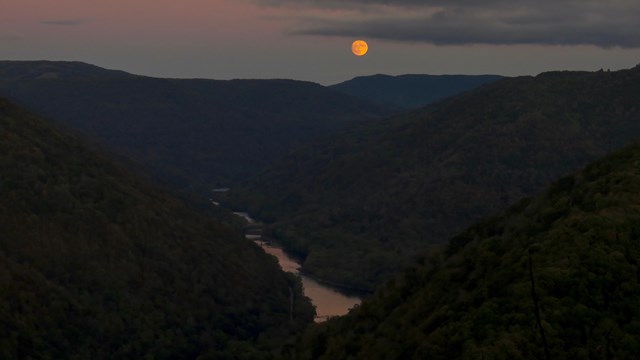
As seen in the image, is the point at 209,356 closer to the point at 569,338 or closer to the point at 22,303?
the point at 22,303

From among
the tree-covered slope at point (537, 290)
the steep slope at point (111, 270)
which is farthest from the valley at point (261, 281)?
the steep slope at point (111, 270)

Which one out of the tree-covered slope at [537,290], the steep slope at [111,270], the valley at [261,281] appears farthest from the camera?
the steep slope at [111,270]

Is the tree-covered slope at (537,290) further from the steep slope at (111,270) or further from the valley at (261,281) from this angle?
the steep slope at (111,270)

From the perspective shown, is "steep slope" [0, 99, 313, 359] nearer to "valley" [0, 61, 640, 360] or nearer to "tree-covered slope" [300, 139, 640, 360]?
"valley" [0, 61, 640, 360]

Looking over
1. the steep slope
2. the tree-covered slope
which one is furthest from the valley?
the steep slope

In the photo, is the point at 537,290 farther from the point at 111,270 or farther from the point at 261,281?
the point at 261,281

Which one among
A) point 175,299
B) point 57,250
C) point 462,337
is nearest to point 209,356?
point 175,299

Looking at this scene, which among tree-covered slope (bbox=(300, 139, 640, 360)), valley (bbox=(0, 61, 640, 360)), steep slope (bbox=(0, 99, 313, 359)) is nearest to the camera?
tree-covered slope (bbox=(300, 139, 640, 360))

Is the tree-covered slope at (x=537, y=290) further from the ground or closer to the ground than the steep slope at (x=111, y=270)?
further from the ground
